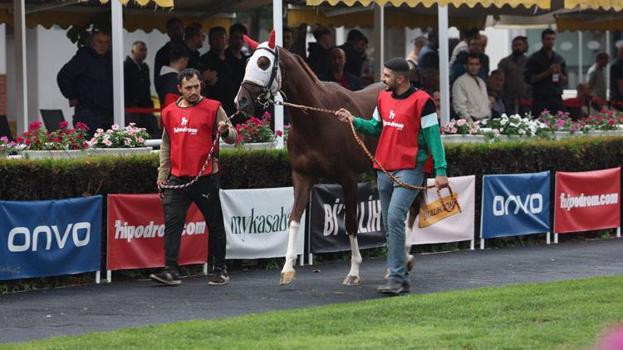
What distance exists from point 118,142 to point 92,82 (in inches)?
89.9

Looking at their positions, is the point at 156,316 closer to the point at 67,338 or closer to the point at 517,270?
the point at 67,338

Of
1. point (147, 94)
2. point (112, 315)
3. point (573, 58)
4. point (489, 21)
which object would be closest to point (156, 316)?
point (112, 315)

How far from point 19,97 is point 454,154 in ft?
16.4

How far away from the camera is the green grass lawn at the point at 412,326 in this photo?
907cm

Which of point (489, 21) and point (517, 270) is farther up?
point (489, 21)

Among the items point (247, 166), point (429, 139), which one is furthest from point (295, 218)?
point (247, 166)

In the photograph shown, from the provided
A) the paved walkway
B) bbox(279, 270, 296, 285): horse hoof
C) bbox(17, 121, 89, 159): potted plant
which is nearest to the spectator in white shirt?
the paved walkway

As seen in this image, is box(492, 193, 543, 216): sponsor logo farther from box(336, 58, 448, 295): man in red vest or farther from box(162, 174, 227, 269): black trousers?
box(336, 58, 448, 295): man in red vest

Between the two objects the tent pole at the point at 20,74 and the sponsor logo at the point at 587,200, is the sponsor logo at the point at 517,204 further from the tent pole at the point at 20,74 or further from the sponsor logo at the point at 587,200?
the tent pole at the point at 20,74

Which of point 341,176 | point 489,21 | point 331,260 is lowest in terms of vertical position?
point 331,260

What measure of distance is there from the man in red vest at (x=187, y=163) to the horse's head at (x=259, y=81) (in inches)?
15.2

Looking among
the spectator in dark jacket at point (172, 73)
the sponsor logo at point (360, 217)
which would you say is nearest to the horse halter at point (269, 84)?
the sponsor logo at point (360, 217)

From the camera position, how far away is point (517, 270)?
548 inches

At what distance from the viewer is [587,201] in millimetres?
17172
